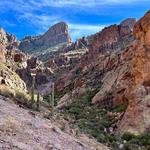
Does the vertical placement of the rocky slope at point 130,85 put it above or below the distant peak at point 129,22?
below

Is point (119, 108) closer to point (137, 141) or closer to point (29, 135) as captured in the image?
point (137, 141)

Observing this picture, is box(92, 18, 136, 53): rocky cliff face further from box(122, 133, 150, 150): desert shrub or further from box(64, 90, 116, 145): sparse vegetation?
box(122, 133, 150, 150): desert shrub

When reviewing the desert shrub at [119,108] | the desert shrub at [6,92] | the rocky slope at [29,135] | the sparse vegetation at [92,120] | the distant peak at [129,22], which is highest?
the distant peak at [129,22]

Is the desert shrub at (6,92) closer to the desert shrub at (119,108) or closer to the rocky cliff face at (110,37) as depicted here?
the desert shrub at (119,108)

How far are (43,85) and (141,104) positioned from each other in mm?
84977

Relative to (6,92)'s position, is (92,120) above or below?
below

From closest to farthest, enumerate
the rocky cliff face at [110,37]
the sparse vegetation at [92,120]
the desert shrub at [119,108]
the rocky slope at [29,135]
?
the rocky slope at [29,135], the sparse vegetation at [92,120], the desert shrub at [119,108], the rocky cliff face at [110,37]

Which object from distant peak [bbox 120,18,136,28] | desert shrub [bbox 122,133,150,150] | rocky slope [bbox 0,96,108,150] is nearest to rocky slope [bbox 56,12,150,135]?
desert shrub [bbox 122,133,150,150]

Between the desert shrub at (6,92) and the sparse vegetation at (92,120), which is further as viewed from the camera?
the sparse vegetation at (92,120)

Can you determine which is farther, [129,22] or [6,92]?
[129,22]

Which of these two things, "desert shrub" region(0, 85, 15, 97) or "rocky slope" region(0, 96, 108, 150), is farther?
"desert shrub" region(0, 85, 15, 97)

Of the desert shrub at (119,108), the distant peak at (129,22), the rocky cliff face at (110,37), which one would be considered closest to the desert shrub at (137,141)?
the desert shrub at (119,108)

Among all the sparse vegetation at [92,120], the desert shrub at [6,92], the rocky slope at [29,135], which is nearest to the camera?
the rocky slope at [29,135]

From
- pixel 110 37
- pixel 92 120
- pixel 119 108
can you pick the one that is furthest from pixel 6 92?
pixel 110 37
